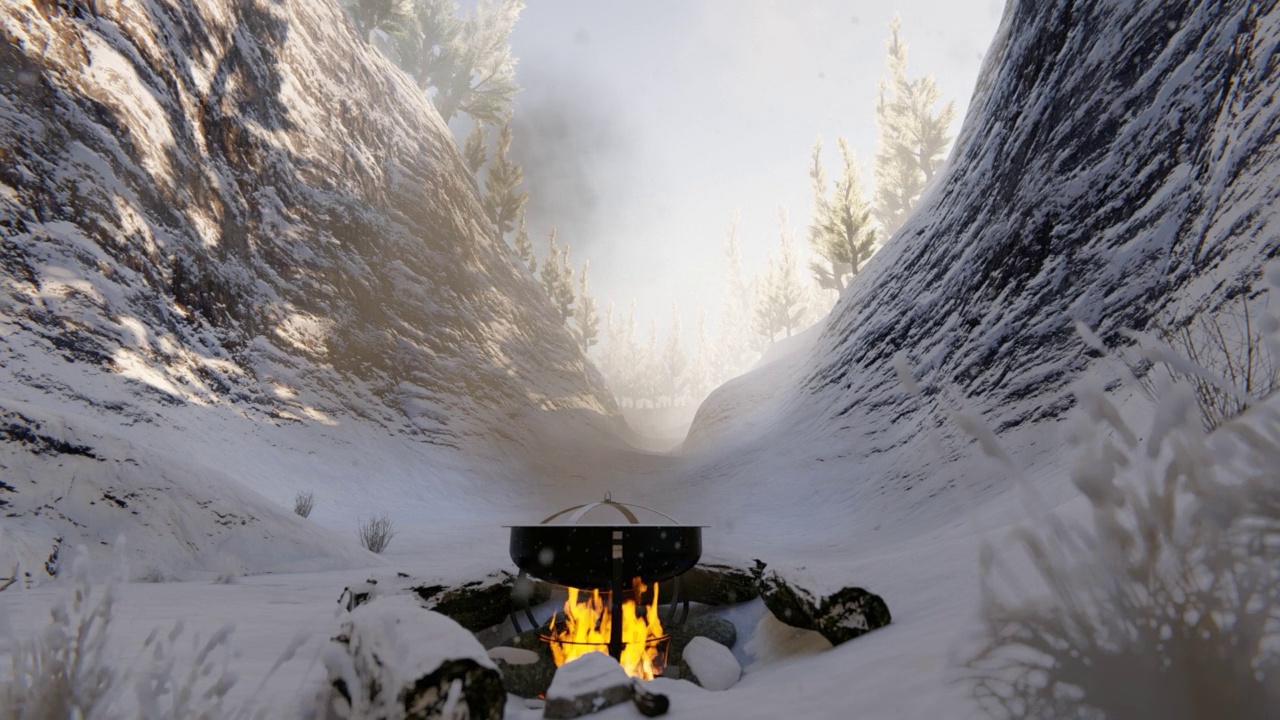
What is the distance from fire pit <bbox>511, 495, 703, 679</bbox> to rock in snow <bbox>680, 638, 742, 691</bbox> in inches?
16.3

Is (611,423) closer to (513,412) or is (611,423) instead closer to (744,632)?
(513,412)

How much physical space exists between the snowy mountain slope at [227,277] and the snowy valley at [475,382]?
2.2 inches

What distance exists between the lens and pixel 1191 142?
5.60 meters

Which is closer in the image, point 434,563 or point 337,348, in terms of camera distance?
point 434,563

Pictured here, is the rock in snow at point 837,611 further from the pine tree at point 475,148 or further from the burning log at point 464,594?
the pine tree at point 475,148

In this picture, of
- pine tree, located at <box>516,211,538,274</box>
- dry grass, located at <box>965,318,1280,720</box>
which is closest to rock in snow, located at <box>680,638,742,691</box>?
dry grass, located at <box>965,318,1280,720</box>

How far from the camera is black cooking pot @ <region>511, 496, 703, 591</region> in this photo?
162 inches

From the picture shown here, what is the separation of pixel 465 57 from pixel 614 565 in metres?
32.2

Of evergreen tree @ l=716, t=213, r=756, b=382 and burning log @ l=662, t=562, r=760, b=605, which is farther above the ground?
evergreen tree @ l=716, t=213, r=756, b=382

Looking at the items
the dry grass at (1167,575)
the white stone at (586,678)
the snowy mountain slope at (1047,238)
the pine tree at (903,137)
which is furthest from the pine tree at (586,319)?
the dry grass at (1167,575)

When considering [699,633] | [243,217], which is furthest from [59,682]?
[243,217]

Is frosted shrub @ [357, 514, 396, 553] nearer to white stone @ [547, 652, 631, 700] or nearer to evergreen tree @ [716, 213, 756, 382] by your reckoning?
white stone @ [547, 652, 631, 700]

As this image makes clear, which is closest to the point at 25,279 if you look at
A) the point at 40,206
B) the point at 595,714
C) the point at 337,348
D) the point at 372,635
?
the point at 40,206

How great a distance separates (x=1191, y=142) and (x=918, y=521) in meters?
4.77
